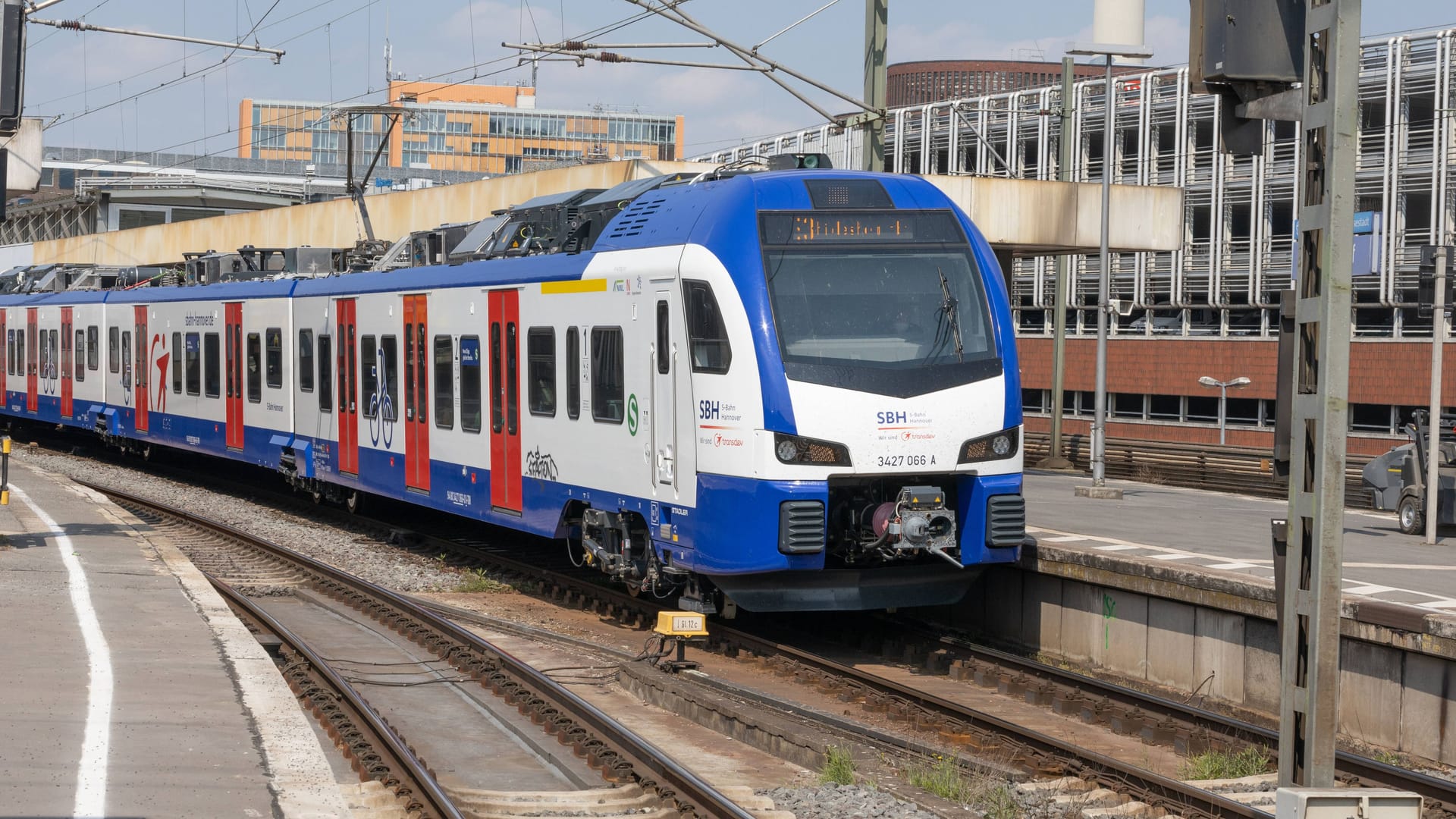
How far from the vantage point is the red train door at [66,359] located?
112ft

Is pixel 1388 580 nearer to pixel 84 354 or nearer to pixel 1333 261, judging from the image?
pixel 1333 261

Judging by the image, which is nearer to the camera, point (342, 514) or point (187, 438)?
point (342, 514)

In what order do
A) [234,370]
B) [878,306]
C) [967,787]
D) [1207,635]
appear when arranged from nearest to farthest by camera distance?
[967,787], [1207,635], [878,306], [234,370]

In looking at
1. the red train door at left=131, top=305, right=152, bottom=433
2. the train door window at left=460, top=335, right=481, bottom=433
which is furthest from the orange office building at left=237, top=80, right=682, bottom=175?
the train door window at left=460, top=335, right=481, bottom=433

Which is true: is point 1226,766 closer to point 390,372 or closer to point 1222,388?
point 390,372

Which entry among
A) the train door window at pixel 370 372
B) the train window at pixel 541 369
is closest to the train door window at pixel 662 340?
the train window at pixel 541 369

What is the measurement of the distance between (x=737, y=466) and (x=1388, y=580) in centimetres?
519

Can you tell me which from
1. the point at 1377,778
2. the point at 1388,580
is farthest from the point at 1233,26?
the point at 1388,580

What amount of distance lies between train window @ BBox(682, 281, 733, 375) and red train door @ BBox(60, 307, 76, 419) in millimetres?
25036

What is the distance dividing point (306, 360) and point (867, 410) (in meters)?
12.6

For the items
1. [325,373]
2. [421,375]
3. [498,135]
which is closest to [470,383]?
[421,375]

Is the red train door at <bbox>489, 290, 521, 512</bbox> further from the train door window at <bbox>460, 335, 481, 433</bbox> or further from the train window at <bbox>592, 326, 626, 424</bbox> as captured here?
the train window at <bbox>592, 326, 626, 424</bbox>

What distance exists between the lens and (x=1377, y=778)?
29.3ft

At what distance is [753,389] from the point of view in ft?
38.6
